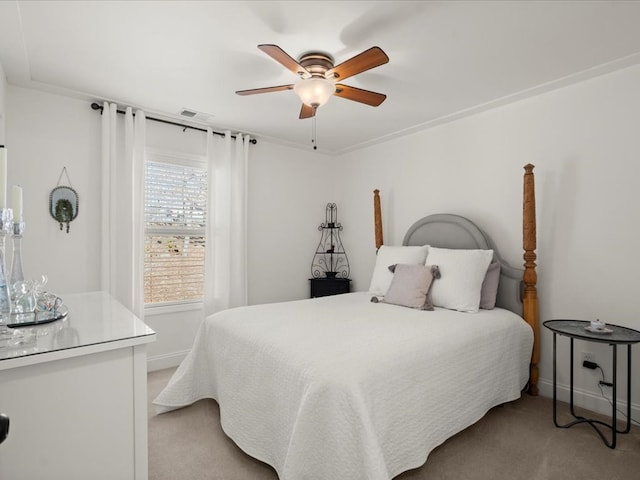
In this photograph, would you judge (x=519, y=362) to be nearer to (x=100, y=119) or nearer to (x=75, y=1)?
(x=75, y=1)

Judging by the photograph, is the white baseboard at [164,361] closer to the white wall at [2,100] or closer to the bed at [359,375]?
the bed at [359,375]

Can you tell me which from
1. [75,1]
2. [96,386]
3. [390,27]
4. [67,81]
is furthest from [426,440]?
[67,81]

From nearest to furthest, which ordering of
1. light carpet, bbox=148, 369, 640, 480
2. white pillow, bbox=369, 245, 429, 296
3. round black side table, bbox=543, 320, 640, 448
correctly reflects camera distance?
1. light carpet, bbox=148, 369, 640, 480
2. round black side table, bbox=543, 320, 640, 448
3. white pillow, bbox=369, 245, 429, 296

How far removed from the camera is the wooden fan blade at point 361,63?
198 centimetres

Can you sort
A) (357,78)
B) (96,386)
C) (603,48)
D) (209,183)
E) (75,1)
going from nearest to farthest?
(96,386) < (75,1) < (603,48) < (357,78) < (209,183)

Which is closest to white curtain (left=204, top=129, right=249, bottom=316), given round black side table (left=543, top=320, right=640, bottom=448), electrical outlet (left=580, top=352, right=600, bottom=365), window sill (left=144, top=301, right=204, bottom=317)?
window sill (left=144, top=301, right=204, bottom=317)

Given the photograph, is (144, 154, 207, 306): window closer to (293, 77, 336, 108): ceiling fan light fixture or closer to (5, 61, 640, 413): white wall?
(5, 61, 640, 413): white wall

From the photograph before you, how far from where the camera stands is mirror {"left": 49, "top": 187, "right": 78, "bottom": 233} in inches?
118

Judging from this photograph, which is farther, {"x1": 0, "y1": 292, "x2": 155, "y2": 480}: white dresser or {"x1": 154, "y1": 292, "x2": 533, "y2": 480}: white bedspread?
{"x1": 154, "y1": 292, "x2": 533, "y2": 480}: white bedspread

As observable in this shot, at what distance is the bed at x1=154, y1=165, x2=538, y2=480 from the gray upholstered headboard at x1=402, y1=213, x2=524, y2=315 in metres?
0.02

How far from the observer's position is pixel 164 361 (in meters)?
3.58

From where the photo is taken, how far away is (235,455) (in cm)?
208

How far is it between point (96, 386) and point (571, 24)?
290 cm

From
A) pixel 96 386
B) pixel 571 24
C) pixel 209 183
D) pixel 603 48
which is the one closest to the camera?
pixel 96 386
